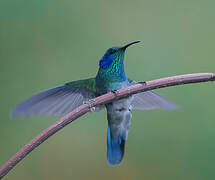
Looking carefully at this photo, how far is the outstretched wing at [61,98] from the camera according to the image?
2055 millimetres

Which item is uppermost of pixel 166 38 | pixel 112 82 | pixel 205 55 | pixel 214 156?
pixel 166 38

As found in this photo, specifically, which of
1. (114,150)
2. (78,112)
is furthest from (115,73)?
(78,112)

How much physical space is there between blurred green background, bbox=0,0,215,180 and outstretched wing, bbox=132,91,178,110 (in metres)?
0.64

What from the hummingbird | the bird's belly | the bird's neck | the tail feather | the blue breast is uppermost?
the blue breast

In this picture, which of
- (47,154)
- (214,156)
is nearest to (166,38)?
(214,156)

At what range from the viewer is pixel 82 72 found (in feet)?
10.9

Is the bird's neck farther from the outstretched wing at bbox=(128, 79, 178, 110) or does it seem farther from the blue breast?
the outstretched wing at bbox=(128, 79, 178, 110)

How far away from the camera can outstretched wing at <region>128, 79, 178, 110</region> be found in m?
2.25

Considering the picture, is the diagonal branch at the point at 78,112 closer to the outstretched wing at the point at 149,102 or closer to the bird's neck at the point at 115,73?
the bird's neck at the point at 115,73

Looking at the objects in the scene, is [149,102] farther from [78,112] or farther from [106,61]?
[78,112]

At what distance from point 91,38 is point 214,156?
1653mm

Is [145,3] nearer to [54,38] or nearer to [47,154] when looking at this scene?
[54,38]

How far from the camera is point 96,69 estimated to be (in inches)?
131

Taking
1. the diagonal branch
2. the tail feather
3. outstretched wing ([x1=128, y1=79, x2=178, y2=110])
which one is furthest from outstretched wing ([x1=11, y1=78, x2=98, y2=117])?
the diagonal branch
